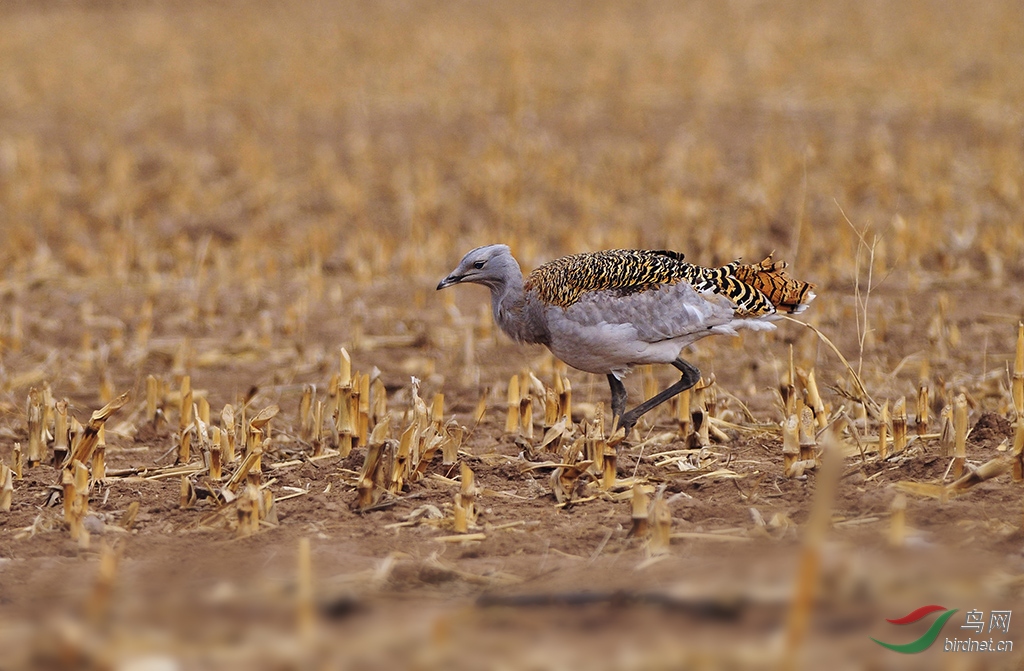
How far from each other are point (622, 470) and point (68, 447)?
252cm

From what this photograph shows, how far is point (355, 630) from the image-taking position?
2.58 meters

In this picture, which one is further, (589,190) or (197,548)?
(589,190)

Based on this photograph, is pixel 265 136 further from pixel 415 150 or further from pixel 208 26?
pixel 208 26

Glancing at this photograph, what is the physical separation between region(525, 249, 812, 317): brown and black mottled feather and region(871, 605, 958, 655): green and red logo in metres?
2.64

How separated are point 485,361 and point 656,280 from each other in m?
2.20

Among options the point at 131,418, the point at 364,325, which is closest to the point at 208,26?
the point at 364,325

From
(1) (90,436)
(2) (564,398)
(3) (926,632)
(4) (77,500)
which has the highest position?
(2) (564,398)

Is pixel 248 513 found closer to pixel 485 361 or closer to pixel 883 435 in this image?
pixel 883 435

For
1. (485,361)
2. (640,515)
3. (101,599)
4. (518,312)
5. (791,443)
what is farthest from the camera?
(485,361)

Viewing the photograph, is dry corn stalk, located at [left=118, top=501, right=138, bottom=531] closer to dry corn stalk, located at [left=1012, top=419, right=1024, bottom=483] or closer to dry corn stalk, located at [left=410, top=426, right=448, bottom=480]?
dry corn stalk, located at [left=410, top=426, right=448, bottom=480]

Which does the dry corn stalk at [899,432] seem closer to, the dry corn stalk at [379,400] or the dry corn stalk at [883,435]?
the dry corn stalk at [883,435]

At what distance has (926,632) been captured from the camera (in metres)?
2.92

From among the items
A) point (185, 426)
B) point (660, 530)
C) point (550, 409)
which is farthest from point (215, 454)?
point (660, 530)

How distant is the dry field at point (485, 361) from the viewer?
2.66 meters
